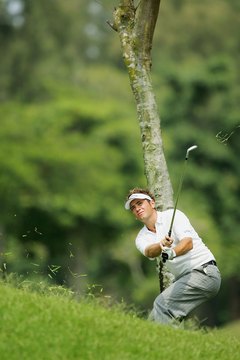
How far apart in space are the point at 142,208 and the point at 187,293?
1.11 m

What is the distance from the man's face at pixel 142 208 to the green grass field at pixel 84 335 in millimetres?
1150

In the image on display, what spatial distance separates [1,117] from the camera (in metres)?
72.8

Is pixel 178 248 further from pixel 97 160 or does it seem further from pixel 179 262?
pixel 97 160

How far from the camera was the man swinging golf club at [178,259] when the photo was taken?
508 inches

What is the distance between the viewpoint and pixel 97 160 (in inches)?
2916

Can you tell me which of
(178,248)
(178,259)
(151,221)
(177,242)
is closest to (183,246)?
(178,248)

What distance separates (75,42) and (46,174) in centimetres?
3241

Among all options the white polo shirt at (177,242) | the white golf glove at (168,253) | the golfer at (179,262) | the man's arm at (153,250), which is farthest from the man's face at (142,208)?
the white golf glove at (168,253)

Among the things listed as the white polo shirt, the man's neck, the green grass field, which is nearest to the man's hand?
the white polo shirt

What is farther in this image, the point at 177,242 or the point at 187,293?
the point at 187,293

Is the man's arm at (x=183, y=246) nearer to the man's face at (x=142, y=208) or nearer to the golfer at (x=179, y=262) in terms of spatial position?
the golfer at (x=179, y=262)

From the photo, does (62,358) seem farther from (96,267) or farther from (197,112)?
(197,112)

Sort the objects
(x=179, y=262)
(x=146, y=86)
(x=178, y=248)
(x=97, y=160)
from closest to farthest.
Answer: (x=178, y=248) < (x=179, y=262) < (x=146, y=86) < (x=97, y=160)

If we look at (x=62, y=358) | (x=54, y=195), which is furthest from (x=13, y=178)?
(x=62, y=358)
